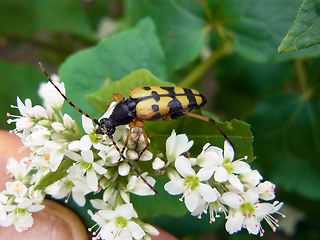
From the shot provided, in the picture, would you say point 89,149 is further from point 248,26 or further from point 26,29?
point 26,29

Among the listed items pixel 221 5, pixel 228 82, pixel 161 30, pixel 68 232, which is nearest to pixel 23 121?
pixel 68 232

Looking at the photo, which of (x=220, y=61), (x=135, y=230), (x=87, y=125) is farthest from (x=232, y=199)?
(x=220, y=61)

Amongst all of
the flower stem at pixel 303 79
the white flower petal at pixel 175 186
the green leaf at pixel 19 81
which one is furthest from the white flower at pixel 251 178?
the green leaf at pixel 19 81

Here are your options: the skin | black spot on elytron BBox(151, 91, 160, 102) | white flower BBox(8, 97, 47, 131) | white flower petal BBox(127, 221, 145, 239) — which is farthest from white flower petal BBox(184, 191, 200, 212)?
the skin

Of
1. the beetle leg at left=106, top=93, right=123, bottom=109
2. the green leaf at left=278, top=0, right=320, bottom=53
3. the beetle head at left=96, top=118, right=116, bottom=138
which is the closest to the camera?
the green leaf at left=278, top=0, right=320, bottom=53

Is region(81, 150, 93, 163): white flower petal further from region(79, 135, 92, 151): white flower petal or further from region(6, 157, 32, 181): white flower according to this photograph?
region(6, 157, 32, 181): white flower

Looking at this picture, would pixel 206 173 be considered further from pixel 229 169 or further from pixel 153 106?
pixel 153 106
